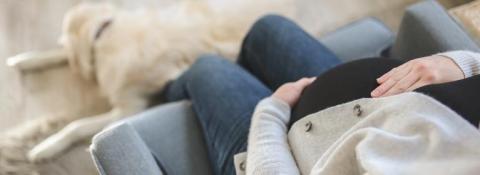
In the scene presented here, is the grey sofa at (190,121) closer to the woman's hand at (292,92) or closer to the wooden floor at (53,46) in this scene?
the woman's hand at (292,92)

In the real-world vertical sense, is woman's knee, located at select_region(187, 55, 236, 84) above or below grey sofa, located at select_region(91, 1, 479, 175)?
above

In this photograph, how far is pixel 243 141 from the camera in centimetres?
98

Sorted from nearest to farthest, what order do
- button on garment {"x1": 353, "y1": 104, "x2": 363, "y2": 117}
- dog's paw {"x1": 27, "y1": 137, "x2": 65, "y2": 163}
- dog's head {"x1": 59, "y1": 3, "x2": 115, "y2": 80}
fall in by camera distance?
button on garment {"x1": 353, "y1": 104, "x2": 363, "y2": 117} < dog's paw {"x1": 27, "y1": 137, "x2": 65, "y2": 163} < dog's head {"x1": 59, "y1": 3, "x2": 115, "y2": 80}

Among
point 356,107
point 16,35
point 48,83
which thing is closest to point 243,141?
point 356,107

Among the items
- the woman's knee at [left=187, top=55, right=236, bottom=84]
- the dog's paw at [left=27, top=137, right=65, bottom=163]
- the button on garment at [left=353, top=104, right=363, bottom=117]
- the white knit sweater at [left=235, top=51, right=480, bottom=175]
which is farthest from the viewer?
the dog's paw at [left=27, top=137, right=65, bottom=163]

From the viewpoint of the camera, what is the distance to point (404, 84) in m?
0.80

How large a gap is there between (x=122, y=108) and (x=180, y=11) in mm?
334

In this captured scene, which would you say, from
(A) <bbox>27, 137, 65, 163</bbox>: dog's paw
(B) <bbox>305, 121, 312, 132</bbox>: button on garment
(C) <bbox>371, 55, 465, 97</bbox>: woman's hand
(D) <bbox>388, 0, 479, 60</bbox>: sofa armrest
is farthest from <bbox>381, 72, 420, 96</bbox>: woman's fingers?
(A) <bbox>27, 137, 65, 163</bbox>: dog's paw

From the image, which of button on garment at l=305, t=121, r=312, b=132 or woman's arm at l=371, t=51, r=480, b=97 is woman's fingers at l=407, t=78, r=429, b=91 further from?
button on garment at l=305, t=121, r=312, b=132

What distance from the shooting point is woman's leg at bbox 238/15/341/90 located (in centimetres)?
117

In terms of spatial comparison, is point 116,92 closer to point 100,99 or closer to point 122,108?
point 122,108

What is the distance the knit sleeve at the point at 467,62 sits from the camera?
0.82 m

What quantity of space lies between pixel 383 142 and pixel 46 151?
101cm

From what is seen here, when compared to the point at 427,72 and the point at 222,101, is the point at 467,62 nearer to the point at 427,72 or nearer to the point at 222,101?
the point at 427,72
